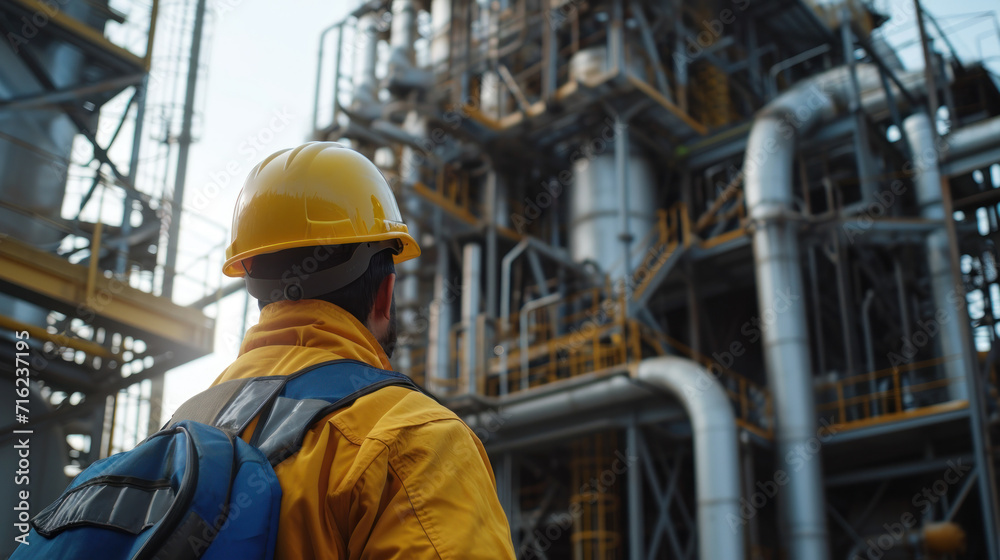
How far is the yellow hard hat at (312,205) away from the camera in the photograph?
1.68 meters

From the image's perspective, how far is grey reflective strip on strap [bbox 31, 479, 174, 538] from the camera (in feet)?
3.72

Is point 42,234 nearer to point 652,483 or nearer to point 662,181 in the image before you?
point 652,483

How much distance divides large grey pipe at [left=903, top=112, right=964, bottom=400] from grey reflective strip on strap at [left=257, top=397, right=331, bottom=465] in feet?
39.7

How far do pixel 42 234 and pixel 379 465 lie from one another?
8.28 m

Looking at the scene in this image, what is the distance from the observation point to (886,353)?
1627 centimetres

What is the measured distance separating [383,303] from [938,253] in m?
13.9

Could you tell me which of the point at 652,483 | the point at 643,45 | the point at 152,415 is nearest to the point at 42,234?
the point at 152,415

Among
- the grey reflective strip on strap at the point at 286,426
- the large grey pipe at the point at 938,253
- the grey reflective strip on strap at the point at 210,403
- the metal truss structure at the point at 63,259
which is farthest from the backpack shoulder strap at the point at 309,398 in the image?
the large grey pipe at the point at 938,253

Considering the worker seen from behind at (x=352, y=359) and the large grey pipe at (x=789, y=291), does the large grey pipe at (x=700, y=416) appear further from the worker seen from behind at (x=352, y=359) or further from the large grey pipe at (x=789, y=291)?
the worker seen from behind at (x=352, y=359)

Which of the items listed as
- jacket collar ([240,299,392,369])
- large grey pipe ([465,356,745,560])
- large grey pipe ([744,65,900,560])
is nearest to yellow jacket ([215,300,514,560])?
jacket collar ([240,299,392,369])

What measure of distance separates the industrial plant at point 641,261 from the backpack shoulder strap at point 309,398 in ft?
22.9

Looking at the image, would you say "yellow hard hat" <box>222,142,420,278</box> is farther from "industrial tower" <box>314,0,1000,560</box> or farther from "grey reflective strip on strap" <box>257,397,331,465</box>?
"industrial tower" <box>314,0,1000,560</box>

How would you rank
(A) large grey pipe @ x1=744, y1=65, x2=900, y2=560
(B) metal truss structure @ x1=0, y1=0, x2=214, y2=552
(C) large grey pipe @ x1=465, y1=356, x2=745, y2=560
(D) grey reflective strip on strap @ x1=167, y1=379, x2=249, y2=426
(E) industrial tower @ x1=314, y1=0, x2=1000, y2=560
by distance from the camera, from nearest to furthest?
(D) grey reflective strip on strap @ x1=167, y1=379, x2=249, y2=426, (B) metal truss structure @ x1=0, y1=0, x2=214, y2=552, (C) large grey pipe @ x1=465, y1=356, x2=745, y2=560, (A) large grey pipe @ x1=744, y1=65, x2=900, y2=560, (E) industrial tower @ x1=314, y1=0, x2=1000, y2=560

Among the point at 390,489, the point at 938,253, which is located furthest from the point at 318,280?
the point at 938,253
